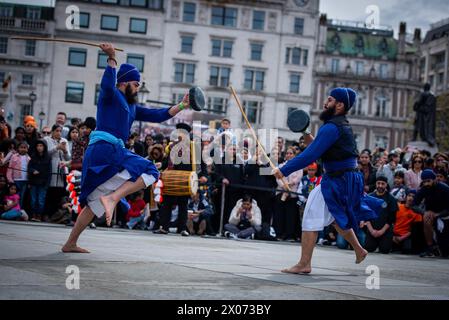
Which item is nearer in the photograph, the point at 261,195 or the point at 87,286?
the point at 87,286

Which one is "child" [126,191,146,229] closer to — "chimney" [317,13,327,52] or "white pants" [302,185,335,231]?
"white pants" [302,185,335,231]

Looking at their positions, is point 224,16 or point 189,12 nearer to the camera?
point 189,12

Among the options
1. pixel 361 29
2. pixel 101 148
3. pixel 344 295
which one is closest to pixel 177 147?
pixel 101 148

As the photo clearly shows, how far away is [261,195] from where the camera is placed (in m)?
15.0

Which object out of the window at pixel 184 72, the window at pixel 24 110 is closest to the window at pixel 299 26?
the window at pixel 184 72

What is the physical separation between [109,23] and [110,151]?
53.9m

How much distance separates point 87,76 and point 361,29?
35456mm

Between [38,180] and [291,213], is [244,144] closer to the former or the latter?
[291,213]

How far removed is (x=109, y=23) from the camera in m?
59.0

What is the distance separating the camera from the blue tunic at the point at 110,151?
7086 mm

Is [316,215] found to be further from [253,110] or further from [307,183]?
[253,110]

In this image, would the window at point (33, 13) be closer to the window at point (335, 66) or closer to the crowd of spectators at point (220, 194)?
the window at point (335, 66)

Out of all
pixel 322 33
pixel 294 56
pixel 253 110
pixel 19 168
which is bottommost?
pixel 19 168

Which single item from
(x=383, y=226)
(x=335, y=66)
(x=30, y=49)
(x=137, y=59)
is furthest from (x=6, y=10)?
(x=383, y=226)
